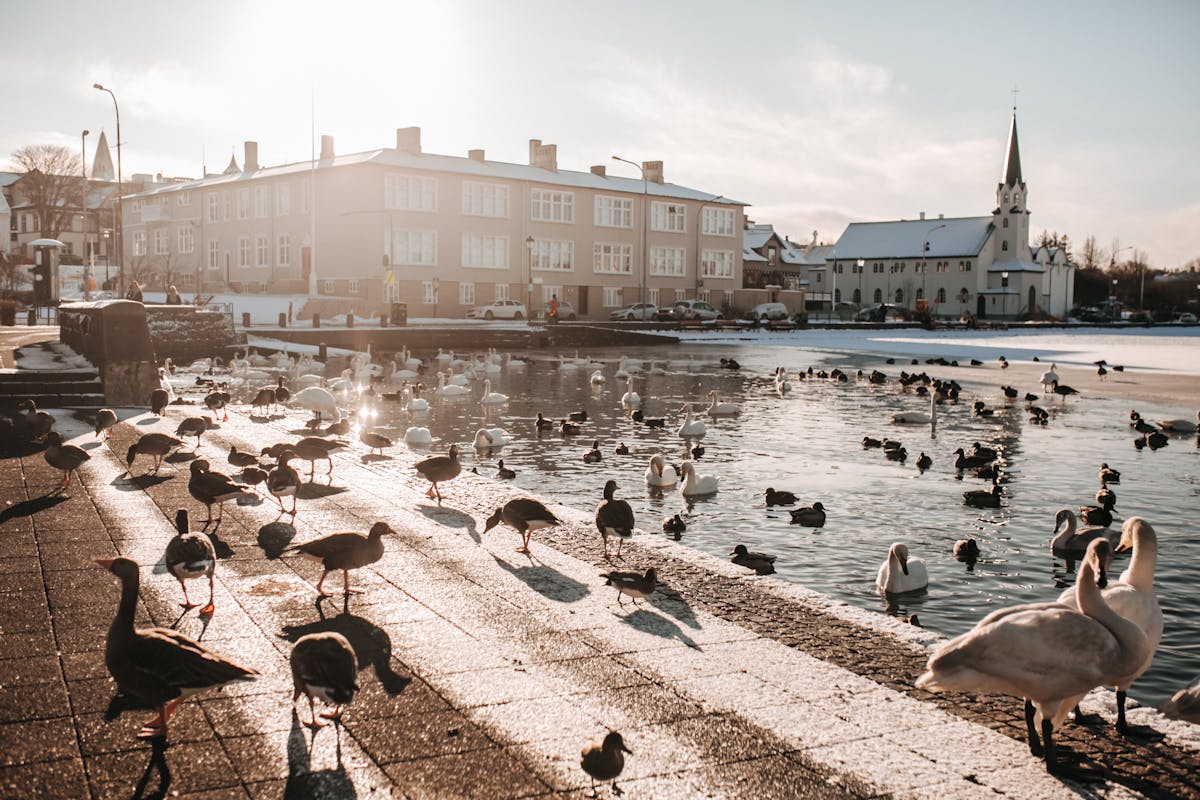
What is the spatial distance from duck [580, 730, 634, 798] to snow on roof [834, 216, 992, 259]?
419 feet

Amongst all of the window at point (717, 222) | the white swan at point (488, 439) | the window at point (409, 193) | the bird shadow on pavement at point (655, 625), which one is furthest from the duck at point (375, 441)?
the window at point (717, 222)

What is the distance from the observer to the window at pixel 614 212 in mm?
82188

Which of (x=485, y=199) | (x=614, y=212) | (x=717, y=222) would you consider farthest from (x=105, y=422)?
(x=717, y=222)

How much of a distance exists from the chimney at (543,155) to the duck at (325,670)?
7779cm

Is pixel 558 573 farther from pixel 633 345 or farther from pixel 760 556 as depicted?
pixel 633 345

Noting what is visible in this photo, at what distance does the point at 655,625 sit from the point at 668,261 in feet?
269

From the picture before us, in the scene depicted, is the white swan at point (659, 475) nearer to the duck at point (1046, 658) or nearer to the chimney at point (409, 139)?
the duck at point (1046, 658)

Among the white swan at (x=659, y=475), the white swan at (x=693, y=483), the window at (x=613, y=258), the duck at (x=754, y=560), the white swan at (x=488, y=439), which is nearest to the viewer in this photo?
the duck at (x=754, y=560)

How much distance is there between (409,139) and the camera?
72062 mm

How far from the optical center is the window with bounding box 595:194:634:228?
82188 mm

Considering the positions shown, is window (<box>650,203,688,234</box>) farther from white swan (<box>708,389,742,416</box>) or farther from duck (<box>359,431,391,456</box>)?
duck (<box>359,431,391,456</box>)

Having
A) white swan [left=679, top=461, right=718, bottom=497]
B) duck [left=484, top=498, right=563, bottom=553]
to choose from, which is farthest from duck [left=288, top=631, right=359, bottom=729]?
white swan [left=679, top=461, right=718, bottom=497]

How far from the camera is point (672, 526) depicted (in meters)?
13.1

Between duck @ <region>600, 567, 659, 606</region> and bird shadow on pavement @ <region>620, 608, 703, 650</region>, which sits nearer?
bird shadow on pavement @ <region>620, 608, 703, 650</region>
